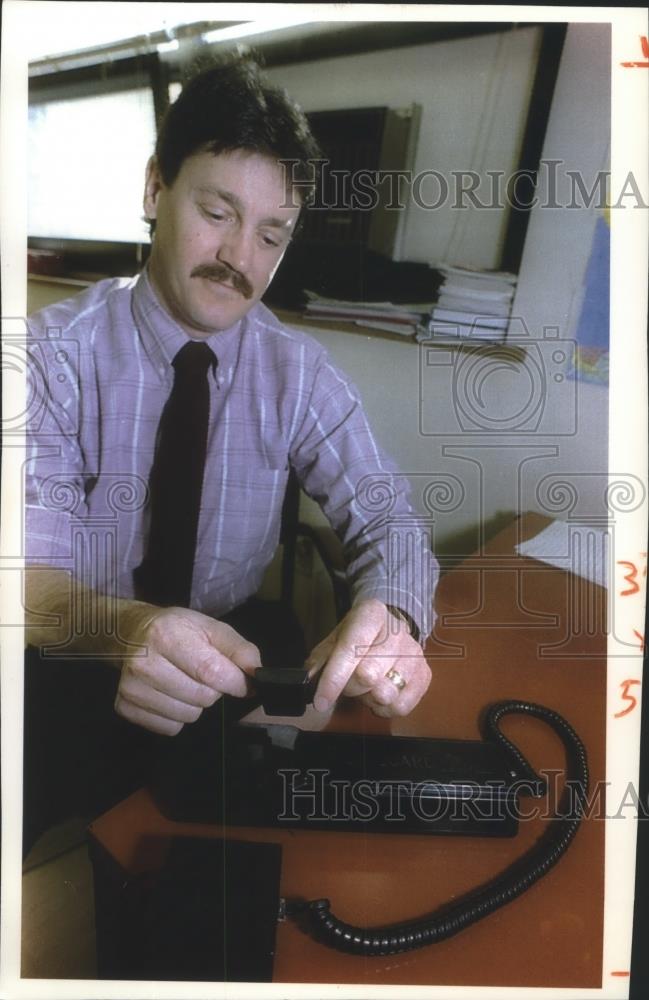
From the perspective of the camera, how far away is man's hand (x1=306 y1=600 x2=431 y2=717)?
28.4 inches

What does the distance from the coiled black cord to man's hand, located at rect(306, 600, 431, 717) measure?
9cm

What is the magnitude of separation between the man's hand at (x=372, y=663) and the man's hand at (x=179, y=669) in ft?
0.24

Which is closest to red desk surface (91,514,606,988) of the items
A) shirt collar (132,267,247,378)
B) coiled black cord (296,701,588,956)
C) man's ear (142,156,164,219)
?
coiled black cord (296,701,588,956)

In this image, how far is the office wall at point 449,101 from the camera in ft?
2.29

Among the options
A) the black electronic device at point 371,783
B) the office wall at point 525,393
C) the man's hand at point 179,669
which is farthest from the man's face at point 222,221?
the black electronic device at point 371,783

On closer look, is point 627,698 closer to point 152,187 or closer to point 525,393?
point 525,393

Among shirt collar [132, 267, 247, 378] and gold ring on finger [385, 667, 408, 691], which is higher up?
shirt collar [132, 267, 247, 378]

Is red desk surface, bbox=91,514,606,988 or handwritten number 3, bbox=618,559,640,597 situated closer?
red desk surface, bbox=91,514,606,988

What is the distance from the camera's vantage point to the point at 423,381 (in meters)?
0.73

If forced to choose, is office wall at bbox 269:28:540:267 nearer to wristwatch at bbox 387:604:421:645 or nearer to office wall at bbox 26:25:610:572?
office wall at bbox 26:25:610:572

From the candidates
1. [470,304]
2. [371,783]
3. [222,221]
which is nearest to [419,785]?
[371,783]

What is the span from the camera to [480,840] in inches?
26.0

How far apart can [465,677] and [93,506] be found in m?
0.42

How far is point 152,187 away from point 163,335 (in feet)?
0.47
